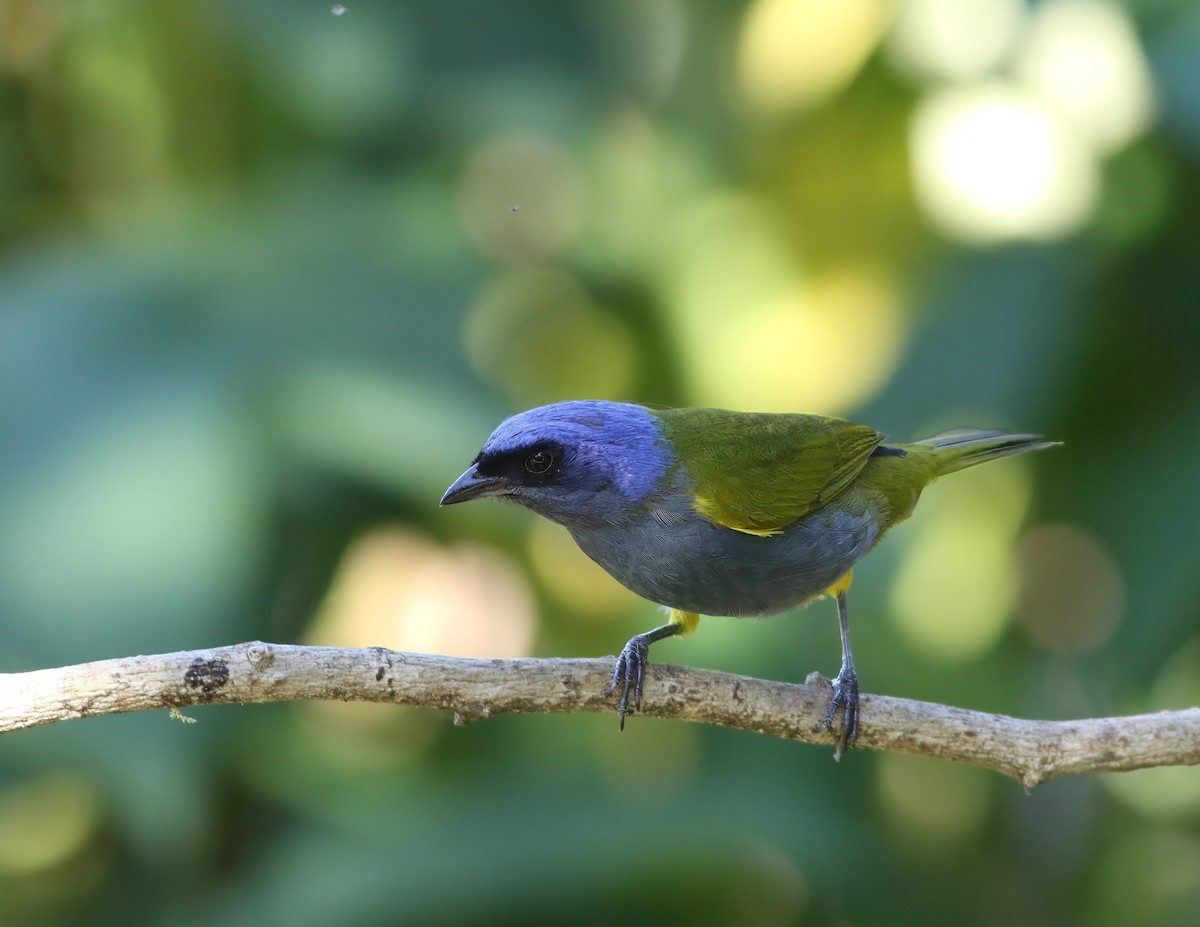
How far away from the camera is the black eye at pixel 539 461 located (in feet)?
12.8

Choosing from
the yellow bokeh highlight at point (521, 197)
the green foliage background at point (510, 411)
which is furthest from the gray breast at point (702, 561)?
the yellow bokeh highlight at point (521, 197)

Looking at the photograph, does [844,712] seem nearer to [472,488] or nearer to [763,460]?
[763,460]

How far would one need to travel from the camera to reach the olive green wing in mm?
4141

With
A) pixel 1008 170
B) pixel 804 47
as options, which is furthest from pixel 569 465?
pixel 804 47

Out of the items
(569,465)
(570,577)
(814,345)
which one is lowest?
(570,577)

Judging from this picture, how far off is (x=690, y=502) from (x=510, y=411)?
1878 millimetres

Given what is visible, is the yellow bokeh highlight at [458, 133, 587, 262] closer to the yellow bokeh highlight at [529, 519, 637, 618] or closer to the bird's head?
the yellow bokeh highlight at [529, 519, 637, 618]

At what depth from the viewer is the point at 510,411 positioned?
229 inches

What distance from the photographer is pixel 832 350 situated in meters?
6.29

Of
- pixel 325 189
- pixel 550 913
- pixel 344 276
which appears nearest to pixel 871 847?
pixel 550 913

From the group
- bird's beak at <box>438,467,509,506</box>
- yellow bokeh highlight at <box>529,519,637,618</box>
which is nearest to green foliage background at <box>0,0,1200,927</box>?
yellow bokeh highlight at <box>529,519,637,618</box>

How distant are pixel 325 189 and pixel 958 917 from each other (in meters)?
4.56

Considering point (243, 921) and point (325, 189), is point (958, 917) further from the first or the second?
point (325, 189)

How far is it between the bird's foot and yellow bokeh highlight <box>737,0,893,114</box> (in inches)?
142
